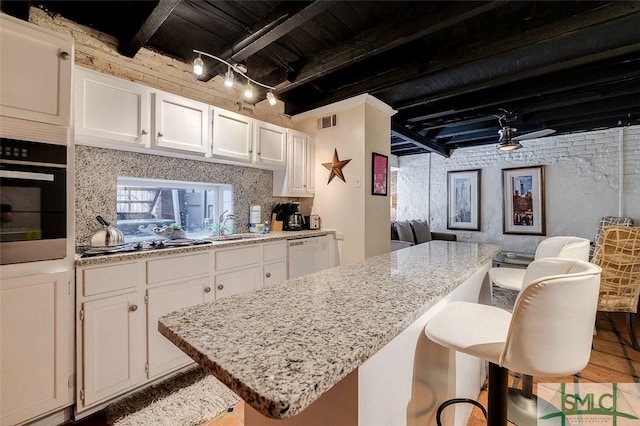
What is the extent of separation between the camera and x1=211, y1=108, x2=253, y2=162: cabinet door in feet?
8.60

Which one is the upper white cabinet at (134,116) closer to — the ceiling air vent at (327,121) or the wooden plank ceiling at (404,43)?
the wooden plank ceiling at (404,43)

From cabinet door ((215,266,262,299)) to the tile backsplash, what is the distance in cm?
76

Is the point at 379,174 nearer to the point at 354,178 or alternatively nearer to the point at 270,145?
the point at 354,178

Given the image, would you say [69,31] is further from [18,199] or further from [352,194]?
[352,194]

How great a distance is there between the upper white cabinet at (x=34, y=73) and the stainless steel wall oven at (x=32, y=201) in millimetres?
173

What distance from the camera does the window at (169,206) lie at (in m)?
2.40

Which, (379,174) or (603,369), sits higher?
(379,174)

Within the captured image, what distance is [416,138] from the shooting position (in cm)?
461

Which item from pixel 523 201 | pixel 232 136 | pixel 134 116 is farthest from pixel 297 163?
pixel 523 201

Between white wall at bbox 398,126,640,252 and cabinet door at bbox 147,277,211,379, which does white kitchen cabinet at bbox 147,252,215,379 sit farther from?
white wall at bbox 398,126,640,252

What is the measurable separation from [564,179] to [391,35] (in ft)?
14.8

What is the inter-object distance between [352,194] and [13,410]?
117 inches

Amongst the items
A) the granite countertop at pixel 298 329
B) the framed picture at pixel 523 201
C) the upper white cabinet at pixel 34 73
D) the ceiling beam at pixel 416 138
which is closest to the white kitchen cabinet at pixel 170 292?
the upper white cabinet at pixel 34 73

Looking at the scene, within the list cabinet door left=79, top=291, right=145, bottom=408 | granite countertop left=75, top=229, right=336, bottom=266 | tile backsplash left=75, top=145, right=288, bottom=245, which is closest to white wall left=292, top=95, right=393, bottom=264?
granite countertop left=75, top=229, right=336, bottom=266
